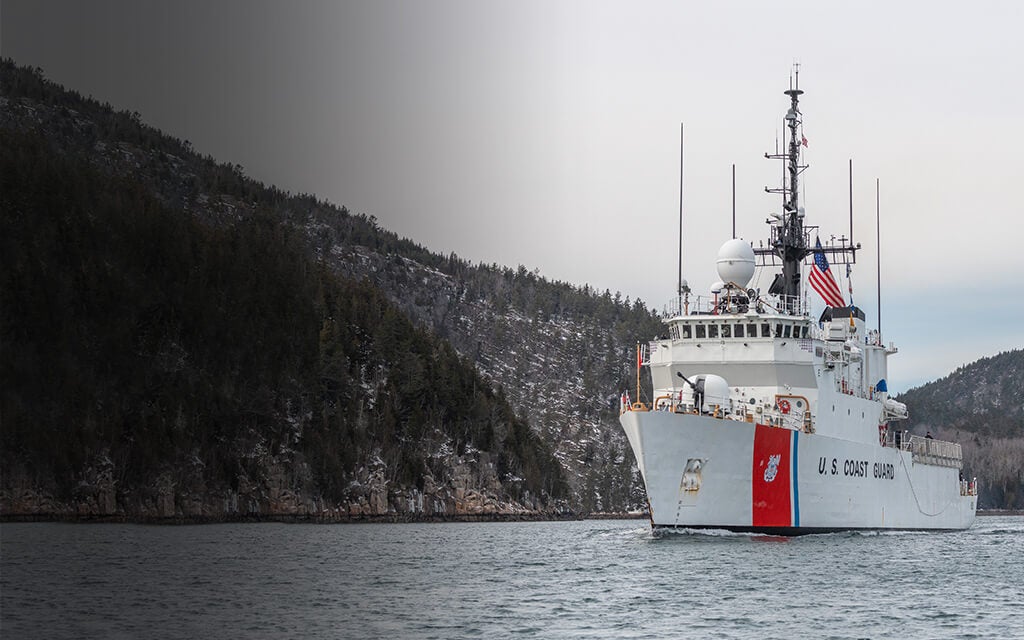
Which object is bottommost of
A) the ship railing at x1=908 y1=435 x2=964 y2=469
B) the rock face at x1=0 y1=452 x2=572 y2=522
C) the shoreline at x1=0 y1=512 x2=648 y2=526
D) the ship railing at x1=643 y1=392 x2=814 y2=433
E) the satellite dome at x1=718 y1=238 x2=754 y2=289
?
the shoreline at x1=0 y1=512 x2=648 y2=526

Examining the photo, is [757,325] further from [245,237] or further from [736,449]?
[245,237]

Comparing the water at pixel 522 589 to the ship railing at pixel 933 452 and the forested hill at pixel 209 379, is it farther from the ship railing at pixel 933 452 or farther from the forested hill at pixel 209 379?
the forested hill at pixel 209 379

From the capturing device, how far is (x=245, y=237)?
126m

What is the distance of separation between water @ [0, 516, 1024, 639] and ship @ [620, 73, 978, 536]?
5.55 feet

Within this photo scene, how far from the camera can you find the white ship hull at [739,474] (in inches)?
2016

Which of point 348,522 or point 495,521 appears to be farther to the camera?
point 495,521

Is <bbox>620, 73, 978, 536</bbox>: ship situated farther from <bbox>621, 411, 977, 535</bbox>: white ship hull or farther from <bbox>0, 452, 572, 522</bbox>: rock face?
<bbox>0, 452, 572, 522</bbox>: rock face

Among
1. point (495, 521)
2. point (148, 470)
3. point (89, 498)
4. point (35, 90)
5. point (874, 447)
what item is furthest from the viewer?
point (35, 90)

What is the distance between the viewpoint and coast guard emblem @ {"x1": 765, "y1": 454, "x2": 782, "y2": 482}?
52656mm

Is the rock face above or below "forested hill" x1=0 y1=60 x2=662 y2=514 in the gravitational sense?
below

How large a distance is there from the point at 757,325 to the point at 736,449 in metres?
7.19

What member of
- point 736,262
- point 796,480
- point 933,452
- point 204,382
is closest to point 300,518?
point 204,382

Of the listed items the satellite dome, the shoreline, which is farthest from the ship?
the shoreline

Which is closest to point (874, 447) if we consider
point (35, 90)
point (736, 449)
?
point (736, 449)
